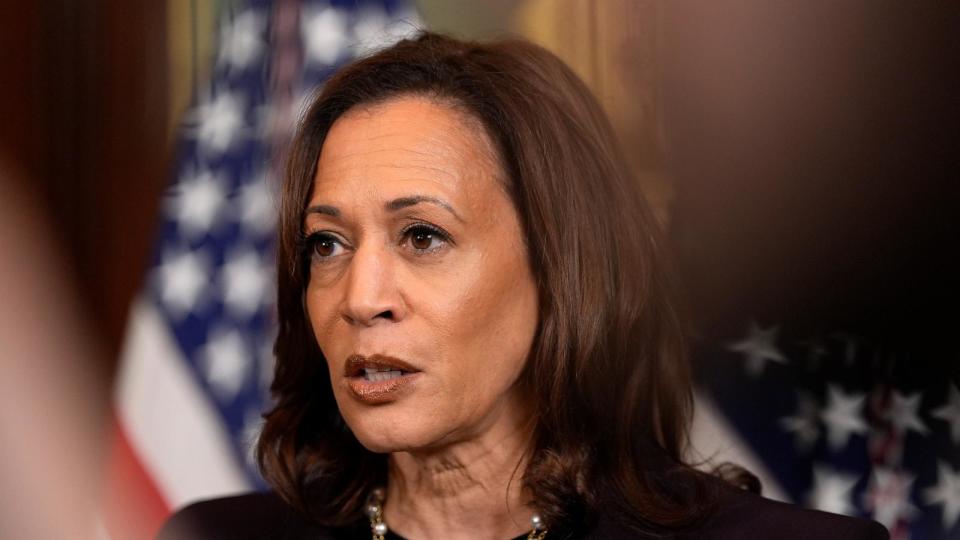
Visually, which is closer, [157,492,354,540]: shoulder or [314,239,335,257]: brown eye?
[314,239,335,257]: brown eye

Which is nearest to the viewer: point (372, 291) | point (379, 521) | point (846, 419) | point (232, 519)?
point (372, 291)

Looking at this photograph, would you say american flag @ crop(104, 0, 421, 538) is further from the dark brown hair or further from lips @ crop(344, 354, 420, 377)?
lips @ crop(344, 354, 420, 377)

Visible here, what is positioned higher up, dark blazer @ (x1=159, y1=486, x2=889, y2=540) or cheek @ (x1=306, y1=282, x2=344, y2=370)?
cheek @ (x1=306, y1=282, x2=344, y2=370)

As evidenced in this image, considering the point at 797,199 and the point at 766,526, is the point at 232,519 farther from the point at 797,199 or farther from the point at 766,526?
the point at 797,199

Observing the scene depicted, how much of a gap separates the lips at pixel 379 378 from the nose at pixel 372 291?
53mm

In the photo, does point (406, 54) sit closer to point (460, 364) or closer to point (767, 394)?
point (460, 364)

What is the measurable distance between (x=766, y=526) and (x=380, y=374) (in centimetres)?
61

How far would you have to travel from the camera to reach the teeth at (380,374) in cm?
158

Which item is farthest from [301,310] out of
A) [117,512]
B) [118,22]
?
[118,22]

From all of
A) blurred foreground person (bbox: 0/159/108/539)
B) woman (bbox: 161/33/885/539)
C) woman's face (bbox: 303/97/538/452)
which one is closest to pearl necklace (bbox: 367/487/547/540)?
woman (bbox: 161/33/885/539)

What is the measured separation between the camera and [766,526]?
1.68 meters

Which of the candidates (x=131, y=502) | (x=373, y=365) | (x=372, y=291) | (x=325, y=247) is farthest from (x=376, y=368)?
(x=131, y=502)

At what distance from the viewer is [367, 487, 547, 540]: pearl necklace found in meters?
1.66

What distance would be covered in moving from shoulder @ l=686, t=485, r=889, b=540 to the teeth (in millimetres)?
497
